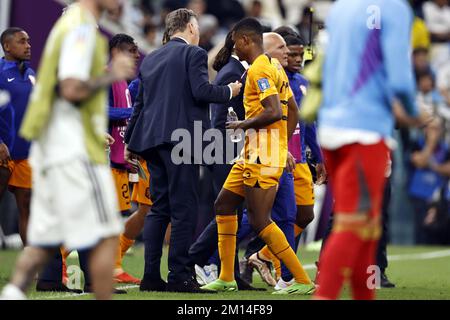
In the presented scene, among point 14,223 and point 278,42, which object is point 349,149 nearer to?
point 278,42

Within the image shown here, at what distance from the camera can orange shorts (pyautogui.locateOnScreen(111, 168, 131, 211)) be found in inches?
410

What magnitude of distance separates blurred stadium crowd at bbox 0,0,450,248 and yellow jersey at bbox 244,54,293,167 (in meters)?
5.55

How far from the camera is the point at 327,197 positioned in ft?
46.0

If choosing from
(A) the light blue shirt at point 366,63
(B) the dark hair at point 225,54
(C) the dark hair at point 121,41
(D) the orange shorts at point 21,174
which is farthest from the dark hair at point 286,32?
(A) the light blue shirt at point 366,63

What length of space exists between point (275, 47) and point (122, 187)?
198cm

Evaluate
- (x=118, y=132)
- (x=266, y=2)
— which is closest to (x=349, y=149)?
(x=118, y=132)

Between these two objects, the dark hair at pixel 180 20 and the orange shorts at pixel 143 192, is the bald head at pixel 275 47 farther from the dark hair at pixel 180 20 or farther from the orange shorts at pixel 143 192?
the orange shorts at pixel 143 192

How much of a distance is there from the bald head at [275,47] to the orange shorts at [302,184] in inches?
45.6

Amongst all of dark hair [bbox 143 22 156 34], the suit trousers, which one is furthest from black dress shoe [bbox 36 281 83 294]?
dark hair [bbox 143 22 156 34]

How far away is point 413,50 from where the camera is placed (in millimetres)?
18000

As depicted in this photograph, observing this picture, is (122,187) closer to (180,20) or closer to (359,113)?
(180,20)

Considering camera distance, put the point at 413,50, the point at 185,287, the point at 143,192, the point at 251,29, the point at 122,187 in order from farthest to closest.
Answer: the point at 413,50
the point at 143,192
the point at 122,187
the point at 251,29
the point at 185,287

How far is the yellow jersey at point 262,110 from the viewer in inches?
352

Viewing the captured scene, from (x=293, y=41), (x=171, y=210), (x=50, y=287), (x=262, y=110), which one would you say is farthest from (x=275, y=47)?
(x=50, y=287)
